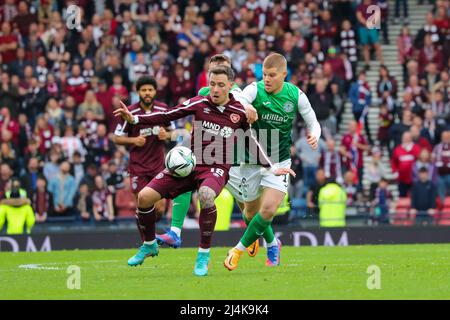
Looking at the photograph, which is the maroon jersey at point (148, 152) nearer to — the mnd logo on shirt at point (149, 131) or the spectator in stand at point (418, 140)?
the mnd logo on shirt at point (149, 131)

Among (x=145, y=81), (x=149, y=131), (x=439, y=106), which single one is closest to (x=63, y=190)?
(x=149, y=131)

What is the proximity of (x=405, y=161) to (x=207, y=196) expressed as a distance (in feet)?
40.9

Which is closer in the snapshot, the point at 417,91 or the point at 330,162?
the point at 330,162

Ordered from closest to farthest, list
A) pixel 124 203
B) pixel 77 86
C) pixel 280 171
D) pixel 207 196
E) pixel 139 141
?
pixel 207 196 → pixel 280 171 → pixel 139 141 → pixel 124 203 → pixel 77 86

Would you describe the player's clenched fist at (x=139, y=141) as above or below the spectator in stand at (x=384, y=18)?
below

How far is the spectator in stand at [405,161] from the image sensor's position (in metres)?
25.0

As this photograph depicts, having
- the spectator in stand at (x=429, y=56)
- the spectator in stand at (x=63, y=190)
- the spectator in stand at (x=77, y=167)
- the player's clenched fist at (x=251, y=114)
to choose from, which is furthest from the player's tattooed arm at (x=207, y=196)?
the spectator in stand at (x=429, y=56)

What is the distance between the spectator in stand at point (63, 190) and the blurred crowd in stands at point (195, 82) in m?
0.03

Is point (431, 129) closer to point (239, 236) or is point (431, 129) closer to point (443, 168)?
point (443, 168)

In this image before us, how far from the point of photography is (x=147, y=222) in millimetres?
14133

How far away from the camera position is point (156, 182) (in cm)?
1380

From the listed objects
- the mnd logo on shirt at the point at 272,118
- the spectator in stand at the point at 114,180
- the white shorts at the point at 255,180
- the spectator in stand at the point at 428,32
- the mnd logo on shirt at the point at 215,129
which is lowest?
the spectator in stand at the point at 114,180

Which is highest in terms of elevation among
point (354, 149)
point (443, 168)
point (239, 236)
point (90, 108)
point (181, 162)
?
point (181, 162)
